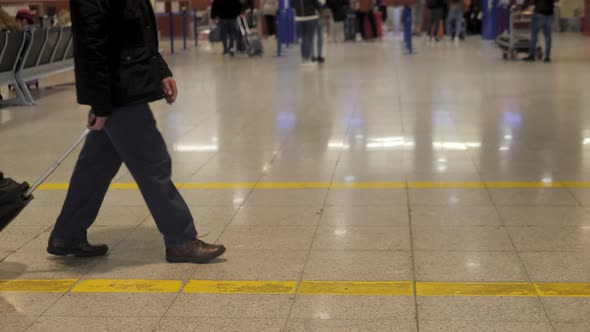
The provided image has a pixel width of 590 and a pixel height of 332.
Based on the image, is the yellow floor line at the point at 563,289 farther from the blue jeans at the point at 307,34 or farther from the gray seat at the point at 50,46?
the blue jeans at the point at 307,34

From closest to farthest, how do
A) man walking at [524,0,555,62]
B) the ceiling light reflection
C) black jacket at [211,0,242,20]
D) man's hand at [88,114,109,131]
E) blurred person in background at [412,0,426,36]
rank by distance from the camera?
1. man's hand at [88,114,109,131]
2. the ceiling light reflection
3. man walking at [524,0,555,62]
4. black jacket at [211,0,242,20]
5. blurred person in background at [412,0,426,36]

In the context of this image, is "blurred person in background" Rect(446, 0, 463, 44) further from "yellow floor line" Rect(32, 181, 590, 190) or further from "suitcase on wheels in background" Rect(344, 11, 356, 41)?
"yellow floor line" Rect(32, 181, 590, 190)

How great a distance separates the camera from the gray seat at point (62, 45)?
1412cm

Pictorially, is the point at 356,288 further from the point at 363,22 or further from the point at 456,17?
the point at 363,22

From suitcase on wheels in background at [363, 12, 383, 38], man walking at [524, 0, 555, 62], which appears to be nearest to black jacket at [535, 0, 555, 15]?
man walking at [524, 0, 555, 62]

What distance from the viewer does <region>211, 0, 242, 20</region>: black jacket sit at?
70.7 ft

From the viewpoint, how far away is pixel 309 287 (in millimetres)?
4098

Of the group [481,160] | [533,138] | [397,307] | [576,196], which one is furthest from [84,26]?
[533,138]

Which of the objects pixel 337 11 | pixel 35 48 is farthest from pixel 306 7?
pixel 337 11

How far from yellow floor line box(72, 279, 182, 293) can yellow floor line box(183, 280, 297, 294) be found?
0.08 meters

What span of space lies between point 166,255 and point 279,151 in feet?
10.7

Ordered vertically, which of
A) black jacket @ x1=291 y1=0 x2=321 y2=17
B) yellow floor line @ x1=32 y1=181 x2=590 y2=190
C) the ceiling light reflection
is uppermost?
black jacket @ x1=291 y1=0 x2=321 y2=17

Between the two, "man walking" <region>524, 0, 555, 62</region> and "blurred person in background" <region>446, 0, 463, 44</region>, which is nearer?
"man walking" <region>524, 0, 555, 62</region>

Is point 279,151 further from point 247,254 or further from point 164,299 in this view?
point 164,299
